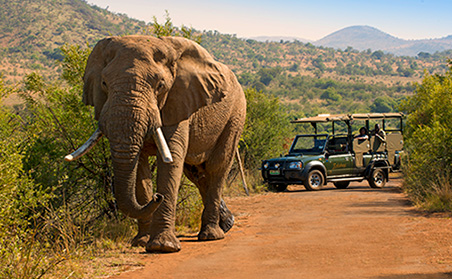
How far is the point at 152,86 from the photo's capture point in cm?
752

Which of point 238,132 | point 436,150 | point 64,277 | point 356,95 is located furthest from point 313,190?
point 356,95

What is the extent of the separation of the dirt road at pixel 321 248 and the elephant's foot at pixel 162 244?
0.16 metres

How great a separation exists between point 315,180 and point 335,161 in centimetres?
89

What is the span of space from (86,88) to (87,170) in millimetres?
1922

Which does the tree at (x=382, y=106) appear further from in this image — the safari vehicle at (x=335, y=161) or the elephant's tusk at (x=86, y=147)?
the elephant's tusk at (x=86, y=147)

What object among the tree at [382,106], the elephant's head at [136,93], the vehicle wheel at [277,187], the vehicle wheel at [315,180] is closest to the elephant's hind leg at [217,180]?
the elephant's head at [136,93]

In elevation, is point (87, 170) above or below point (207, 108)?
below

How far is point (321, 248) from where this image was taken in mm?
8172

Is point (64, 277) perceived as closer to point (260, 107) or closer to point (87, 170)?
point (87, 170)

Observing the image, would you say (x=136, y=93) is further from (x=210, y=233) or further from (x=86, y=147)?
(x=210, y=233)

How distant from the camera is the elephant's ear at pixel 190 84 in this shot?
819 cm

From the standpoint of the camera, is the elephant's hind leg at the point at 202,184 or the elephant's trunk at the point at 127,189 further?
the elephant's hind leg at the point at 202,184

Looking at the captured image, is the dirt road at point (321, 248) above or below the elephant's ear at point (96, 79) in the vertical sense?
below

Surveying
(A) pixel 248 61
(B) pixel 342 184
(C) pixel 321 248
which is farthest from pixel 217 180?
(A) pixel 248 61
